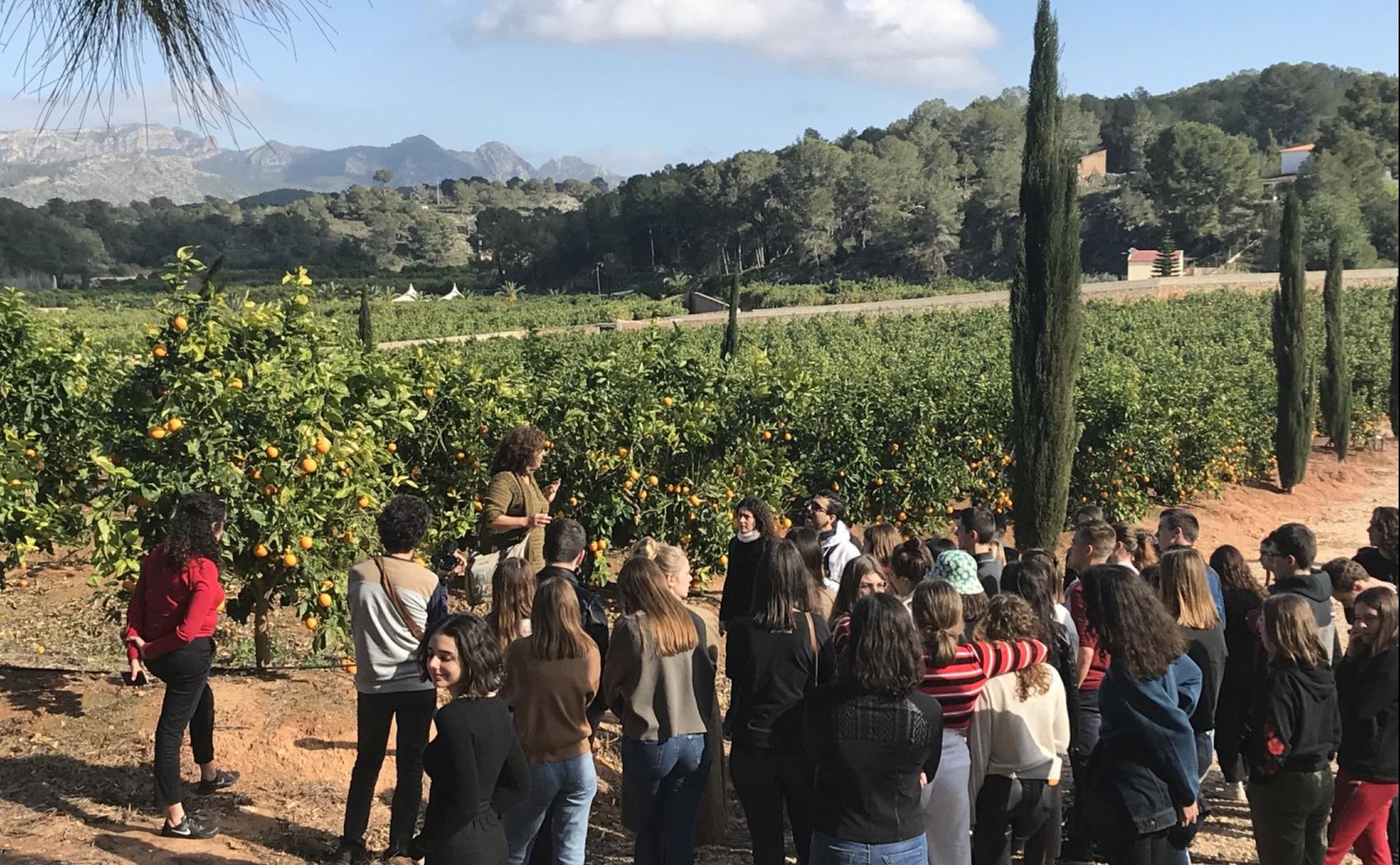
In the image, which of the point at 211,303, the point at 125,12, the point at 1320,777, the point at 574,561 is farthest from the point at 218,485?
the point at 1320,777

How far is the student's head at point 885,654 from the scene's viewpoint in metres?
3.49

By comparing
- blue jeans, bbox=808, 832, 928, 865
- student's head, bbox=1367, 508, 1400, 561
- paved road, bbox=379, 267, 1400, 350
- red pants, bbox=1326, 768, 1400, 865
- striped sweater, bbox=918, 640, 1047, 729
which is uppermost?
paved road, bbox=379, 267, 1400, 350

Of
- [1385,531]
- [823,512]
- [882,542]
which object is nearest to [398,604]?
[882,542]

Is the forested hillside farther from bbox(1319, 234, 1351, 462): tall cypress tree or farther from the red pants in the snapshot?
the red pants

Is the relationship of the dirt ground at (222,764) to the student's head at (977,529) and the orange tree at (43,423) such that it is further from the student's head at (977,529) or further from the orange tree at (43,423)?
the student's head at (977,529)

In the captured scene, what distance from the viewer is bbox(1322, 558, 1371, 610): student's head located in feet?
16.6

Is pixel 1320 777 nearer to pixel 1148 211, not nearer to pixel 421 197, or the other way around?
pixel 1148 211

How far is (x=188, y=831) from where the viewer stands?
482 cm

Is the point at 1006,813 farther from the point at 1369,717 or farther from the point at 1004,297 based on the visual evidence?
the point at 1004,297

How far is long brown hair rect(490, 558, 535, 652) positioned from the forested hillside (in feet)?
169

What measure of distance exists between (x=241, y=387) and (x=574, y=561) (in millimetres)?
2308

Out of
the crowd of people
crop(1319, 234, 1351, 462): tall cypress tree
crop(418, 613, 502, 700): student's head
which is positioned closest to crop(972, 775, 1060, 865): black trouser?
the crowd of people

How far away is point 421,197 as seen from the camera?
15525 centimetres

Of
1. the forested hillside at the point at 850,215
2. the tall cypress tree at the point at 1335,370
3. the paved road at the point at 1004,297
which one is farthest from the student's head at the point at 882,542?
the forested hillside at the point at 850,215
